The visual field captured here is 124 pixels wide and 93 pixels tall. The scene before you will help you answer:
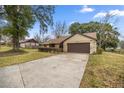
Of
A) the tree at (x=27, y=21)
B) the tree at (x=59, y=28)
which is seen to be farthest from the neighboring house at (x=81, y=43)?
the tree at (x=27, y=21)

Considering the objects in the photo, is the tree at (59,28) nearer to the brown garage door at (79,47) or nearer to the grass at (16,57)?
the brown garage door at (79,47)

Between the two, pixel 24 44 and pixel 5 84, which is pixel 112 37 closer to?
pixel 24 44

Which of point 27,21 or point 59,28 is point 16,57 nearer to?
point 27,21

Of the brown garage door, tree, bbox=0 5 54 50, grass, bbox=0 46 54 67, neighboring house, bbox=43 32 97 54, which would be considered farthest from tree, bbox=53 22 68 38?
grass, bbox=0 46 54 67

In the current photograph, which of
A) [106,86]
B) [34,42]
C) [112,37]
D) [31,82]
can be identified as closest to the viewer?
[106,86]

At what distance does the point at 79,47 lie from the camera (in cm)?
1616

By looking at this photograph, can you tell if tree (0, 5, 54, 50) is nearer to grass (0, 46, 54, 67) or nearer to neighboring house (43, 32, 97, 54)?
grass (0, 46, 54, 67)

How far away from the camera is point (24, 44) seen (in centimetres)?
3161

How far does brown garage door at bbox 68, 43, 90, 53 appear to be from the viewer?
51.0 feet

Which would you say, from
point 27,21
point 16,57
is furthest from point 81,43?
point 16,57
